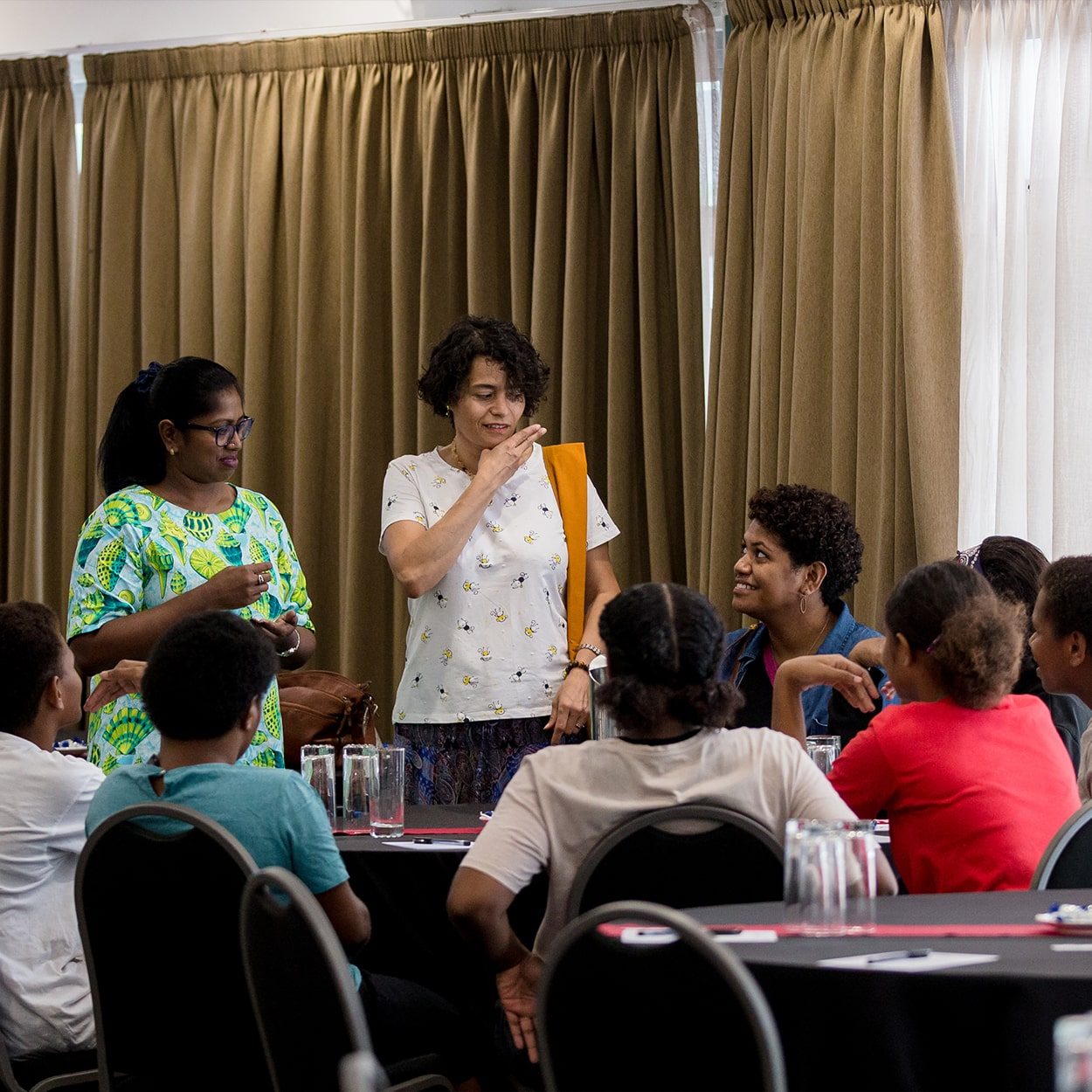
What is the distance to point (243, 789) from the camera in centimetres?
226

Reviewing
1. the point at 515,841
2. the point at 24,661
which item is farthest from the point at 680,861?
the point at 24,661

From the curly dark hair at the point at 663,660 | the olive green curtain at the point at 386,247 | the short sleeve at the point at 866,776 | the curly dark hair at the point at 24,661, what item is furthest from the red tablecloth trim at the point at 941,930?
the olive green curtain at the point at 386,247

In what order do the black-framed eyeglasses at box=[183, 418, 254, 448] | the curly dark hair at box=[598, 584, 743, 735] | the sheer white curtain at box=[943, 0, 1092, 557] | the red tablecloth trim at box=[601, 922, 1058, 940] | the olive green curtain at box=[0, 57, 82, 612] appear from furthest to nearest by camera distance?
the olive green curtain at box=[0, 57, 82, 612], the sheer white curtain at box=[943, 0, 1092, 557], the black-framed eyeglasses at box=[183, 418, 254, 448], the curly dark hair at box=[598, 584, 743, 735], the red tablecloth trim at box=[601, 922, 1058, 940]

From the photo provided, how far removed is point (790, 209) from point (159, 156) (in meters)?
2.21

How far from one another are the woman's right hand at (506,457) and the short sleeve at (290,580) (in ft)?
1.54

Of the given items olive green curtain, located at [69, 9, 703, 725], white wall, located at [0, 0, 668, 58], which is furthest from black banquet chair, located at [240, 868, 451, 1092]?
white wall, located at [0, 0, 668, 58]

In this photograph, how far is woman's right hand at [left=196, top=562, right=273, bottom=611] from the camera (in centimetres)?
313

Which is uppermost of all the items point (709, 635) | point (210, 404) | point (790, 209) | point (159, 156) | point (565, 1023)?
point (159, 156)

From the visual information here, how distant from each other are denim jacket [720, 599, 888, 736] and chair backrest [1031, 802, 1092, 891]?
1.16 m

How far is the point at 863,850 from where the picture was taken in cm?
194

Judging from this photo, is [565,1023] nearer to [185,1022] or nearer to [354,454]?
[185,1022]

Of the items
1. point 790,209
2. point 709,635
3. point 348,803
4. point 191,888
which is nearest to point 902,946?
point 709,635

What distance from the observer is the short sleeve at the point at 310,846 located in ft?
7.34

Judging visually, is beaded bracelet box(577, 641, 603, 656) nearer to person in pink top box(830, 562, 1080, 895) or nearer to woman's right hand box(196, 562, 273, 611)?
woman's right hand box(196, 562, 273, 611)
